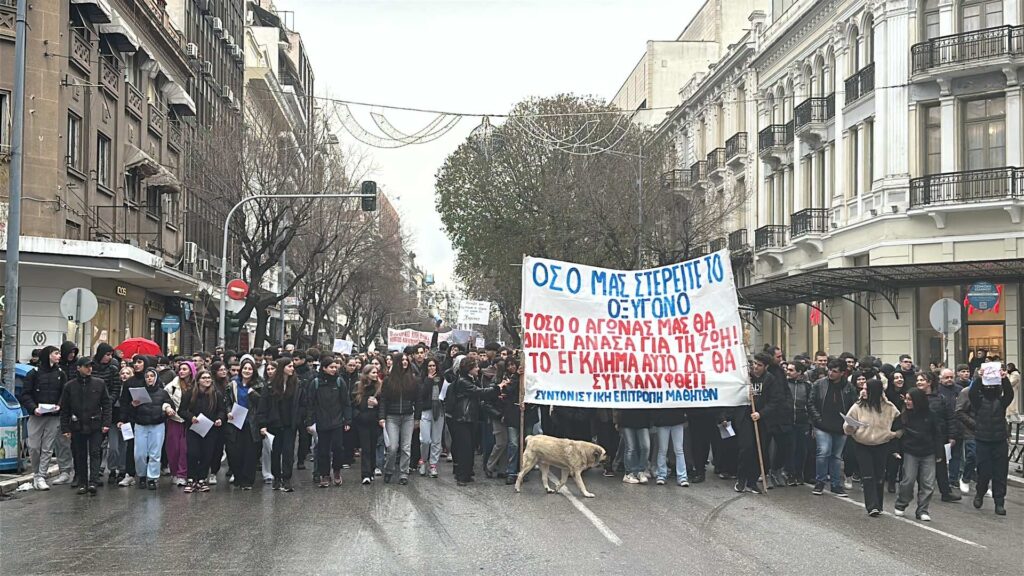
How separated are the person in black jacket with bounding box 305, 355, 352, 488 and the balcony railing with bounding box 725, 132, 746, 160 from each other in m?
32.2

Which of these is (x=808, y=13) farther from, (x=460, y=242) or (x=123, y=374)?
(x=123, y=374)

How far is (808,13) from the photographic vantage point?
121 feet

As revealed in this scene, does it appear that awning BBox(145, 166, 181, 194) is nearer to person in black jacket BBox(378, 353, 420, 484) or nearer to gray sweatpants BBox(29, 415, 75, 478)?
gray sweatpants BBox(29, 415, 75, 478)

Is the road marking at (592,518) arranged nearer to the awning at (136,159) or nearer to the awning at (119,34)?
the awning at (119,34)

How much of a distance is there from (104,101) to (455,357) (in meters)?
16.4

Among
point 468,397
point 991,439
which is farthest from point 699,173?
point 991,439

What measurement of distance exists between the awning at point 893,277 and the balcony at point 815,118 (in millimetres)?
6167

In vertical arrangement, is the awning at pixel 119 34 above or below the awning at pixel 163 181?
above

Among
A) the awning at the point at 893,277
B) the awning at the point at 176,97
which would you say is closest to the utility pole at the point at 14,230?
the awning at the point at 893,277

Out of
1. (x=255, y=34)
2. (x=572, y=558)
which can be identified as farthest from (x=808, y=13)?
(x=255, y=34)

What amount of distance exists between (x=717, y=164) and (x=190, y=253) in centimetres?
2216

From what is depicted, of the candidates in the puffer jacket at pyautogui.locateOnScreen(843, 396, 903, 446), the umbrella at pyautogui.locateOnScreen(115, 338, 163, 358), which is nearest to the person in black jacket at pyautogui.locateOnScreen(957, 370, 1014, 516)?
the puffer jacket at pyautogui.locateOnScreen(843, 396, 903, 446)

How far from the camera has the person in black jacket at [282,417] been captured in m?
14.1

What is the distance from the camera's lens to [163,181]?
34.8 meters
